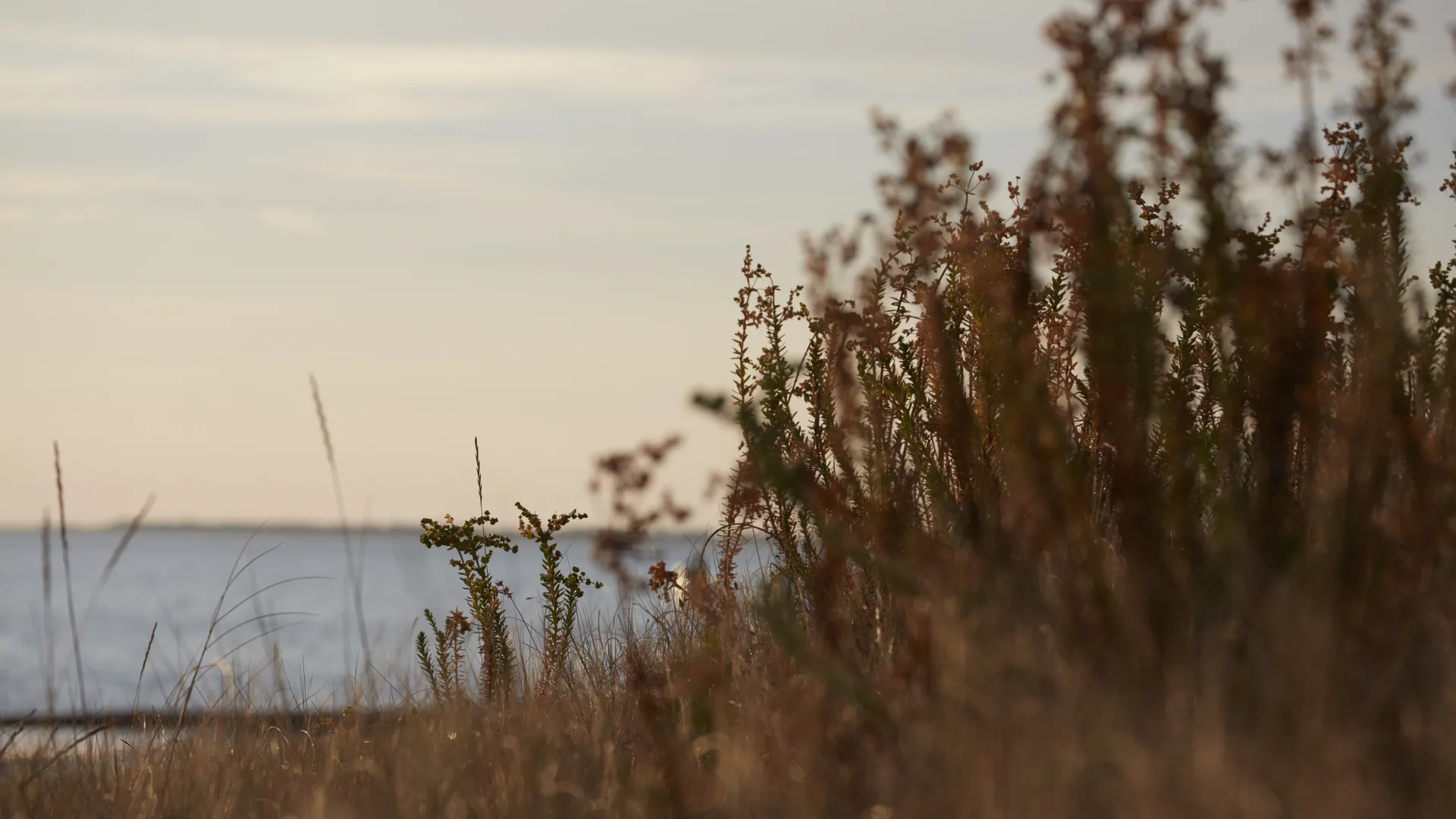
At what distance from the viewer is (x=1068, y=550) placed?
9.36 feet

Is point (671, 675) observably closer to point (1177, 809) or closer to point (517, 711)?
point (517, 711)

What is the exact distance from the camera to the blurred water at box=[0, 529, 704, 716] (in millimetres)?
4680

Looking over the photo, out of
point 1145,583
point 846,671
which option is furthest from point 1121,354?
point 846,671

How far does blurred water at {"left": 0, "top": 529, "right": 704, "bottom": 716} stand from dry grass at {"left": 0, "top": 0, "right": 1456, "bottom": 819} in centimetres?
46

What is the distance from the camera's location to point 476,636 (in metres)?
5.41

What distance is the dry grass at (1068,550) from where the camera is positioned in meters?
2.38

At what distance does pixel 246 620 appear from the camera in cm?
594

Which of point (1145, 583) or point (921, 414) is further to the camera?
point (921, 414)

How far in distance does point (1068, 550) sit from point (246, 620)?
421 centimetres

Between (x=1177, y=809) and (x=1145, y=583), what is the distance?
0.71 m

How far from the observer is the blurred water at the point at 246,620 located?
15.4ft

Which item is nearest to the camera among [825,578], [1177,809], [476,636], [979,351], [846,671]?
[1177,809]

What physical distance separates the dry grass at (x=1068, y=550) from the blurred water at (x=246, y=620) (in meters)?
0.46

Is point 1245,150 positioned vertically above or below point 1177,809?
above
